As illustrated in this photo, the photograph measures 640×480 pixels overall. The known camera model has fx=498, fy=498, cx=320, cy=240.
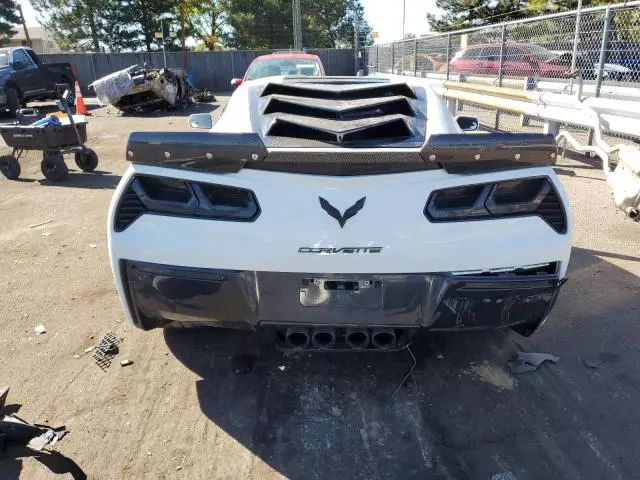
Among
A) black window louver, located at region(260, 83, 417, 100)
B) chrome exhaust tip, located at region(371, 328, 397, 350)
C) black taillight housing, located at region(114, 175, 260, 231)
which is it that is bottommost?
chrome exhaust tip, located at region(371, 328, 397, 350)

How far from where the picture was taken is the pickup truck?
1555cm

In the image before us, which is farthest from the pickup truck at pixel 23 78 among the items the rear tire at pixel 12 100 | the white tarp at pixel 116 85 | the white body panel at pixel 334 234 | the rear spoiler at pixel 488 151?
the rear spoiler at pixel 488 151

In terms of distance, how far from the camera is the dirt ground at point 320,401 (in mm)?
2145

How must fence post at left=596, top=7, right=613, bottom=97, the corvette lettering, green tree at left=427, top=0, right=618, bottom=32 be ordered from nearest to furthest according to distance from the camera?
1. the corvette lettering
2. fence post at left=596, top=7, right=613, bottom=97
3. green tree at left=427, top=0, right=618, bottom=32

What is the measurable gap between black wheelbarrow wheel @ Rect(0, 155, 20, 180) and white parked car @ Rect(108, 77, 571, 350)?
6810 mm

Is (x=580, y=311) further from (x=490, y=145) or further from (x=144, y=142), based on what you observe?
(x=144, y=142)

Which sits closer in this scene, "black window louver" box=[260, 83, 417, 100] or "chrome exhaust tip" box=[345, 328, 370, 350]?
"chrome exhaust tip" box=[345, 328, 370, 350]

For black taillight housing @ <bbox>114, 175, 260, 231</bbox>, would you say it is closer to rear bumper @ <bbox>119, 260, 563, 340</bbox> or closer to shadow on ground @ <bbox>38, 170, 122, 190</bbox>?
rear bumper @ <bbox>119, 260, 563, 340</bbox>

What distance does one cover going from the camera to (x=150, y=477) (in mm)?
2084

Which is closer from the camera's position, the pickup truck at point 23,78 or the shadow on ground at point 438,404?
the shadow on ground at point 438,404

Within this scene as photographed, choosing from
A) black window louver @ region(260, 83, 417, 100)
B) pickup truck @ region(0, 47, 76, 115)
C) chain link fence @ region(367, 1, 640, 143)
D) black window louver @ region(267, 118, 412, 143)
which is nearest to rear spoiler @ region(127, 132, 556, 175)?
black window louver @ region(267, 118, 412, 143)

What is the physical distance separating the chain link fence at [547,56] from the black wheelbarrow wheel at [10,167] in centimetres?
859

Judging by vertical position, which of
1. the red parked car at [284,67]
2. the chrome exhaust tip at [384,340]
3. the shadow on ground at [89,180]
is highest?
the red parked car at [284,67]

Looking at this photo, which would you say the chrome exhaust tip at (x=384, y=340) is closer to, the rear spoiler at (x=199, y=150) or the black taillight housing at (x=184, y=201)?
the black taillight housing at (x=184, y=201)
